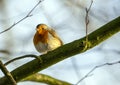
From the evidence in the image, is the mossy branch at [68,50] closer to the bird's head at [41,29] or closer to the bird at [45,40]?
the bird at [45,40]

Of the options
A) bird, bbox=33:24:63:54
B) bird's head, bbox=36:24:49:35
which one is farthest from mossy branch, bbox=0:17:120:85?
bird's head, bbox=36:24:49:35

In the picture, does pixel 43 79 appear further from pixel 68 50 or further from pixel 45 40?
pixel 45 40

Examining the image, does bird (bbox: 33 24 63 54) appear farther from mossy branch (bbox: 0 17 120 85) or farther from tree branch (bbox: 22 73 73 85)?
mossy branch (bbox: 0 17 120 85)

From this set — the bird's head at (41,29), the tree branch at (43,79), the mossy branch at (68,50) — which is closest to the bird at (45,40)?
the bird's head at (41,29)

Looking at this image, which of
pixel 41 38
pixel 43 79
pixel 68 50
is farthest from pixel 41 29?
pixel 68 50

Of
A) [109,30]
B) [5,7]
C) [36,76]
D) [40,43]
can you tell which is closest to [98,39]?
[109,30]
